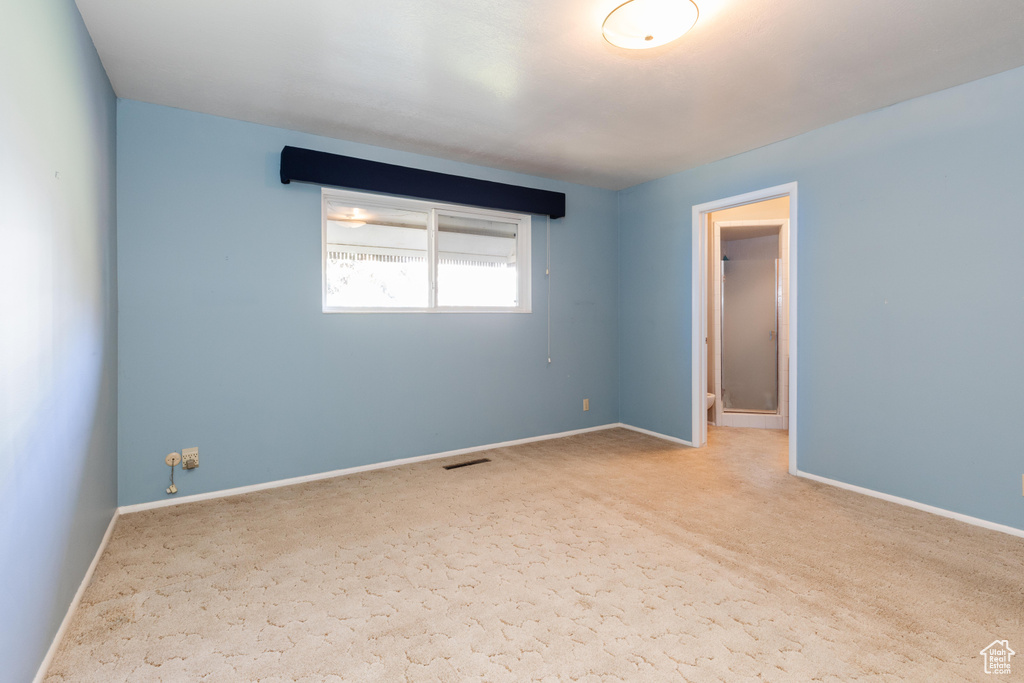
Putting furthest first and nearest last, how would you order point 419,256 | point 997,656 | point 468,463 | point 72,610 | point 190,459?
point 419,256 < point 468,463 < point 190,459 < point 72,610 < point 997,656

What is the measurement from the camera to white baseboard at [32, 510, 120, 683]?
64.7 inches

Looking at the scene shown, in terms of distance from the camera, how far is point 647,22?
80.0 inches

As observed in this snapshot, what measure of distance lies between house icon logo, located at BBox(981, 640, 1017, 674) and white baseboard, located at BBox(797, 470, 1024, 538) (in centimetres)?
129

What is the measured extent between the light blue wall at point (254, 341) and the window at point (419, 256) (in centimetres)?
16

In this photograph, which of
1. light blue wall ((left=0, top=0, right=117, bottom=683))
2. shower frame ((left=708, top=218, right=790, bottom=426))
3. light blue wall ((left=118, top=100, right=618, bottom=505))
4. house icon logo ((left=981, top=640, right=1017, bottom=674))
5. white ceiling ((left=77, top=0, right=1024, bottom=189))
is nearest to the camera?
light blue wall ((left=0, top=0, right=117, bottom=683))

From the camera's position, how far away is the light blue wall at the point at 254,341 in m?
3.05

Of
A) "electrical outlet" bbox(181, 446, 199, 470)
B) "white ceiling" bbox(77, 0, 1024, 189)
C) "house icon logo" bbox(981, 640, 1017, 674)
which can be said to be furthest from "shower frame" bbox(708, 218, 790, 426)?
"electrical outlet" bbox(181, 446, 199, 470)

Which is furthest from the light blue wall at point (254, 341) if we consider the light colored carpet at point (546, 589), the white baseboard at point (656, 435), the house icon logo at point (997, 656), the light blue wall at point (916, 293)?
the house icon logo at point (997, 656)

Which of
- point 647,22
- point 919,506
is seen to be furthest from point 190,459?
point 919,506

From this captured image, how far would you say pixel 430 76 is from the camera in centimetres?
272

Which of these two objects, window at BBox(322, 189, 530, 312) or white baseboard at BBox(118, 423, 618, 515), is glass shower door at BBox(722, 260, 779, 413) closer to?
white baseboard at BBox(118, 423, 618, 515)

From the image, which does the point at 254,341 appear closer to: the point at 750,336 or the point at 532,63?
the point at 532,63

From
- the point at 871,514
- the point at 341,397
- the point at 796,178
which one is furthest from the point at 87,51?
the point at 871,514

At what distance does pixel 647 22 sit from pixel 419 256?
260 cm
